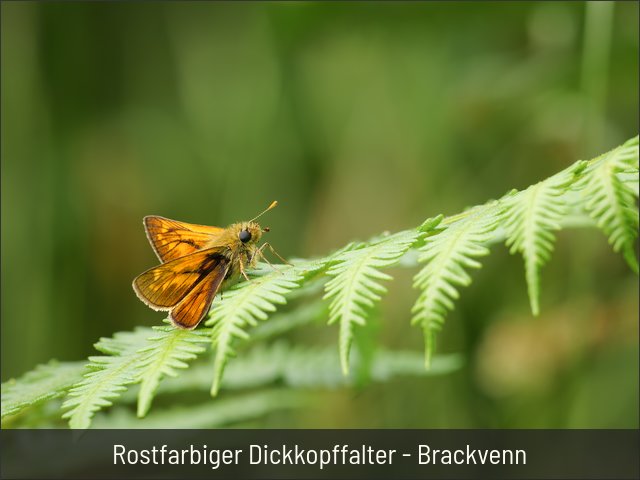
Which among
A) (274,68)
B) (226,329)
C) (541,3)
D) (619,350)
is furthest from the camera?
(274,68)

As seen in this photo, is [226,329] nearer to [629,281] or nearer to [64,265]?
[629,281]

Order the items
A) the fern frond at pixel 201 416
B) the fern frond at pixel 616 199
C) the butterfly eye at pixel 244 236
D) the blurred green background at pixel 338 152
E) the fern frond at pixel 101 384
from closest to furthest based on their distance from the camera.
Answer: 1. the fern frond at pixel 616 199
2. the fern frond at pixel 101 384
3. the butterfly eye at pixel 244 236
4. the fern frond at pixel 201 416
5. the blurred green background at pixel 338 152

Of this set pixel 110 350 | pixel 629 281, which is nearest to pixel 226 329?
pixel 110 350

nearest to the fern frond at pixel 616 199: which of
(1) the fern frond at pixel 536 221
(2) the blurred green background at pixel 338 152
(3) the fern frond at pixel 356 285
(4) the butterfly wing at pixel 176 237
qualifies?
(1) the fern frond at pixel 536 221

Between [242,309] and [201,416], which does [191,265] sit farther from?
[201,416]

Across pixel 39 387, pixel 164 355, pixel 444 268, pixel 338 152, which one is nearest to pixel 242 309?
pixel 164 355

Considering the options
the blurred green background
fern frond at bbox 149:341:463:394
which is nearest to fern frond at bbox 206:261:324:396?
fern frond at bbox 149:341:463:394

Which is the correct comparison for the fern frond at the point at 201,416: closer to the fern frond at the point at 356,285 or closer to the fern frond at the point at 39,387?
the fern frond at the point at 39,387

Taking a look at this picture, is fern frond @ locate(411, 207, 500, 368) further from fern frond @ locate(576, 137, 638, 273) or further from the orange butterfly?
the orange butterfly
